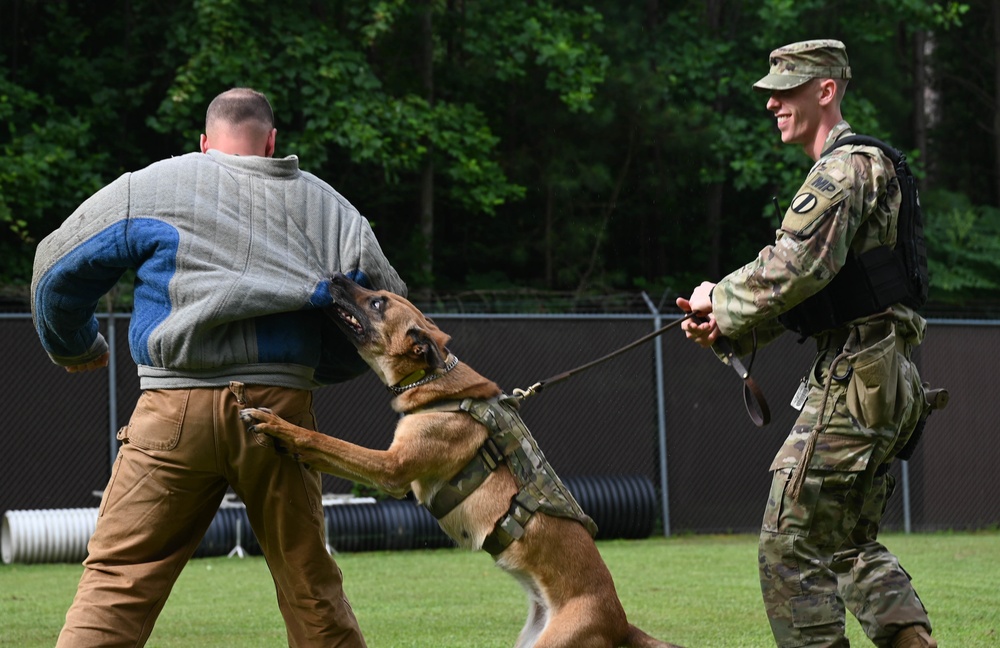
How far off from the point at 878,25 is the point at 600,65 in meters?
5.51

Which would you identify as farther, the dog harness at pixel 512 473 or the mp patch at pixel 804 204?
the dog harness at pixel 512 473

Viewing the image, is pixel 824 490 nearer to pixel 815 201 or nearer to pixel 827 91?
pixel 815 201

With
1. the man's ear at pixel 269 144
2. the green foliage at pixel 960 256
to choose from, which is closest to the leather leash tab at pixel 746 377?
the man's ear at pixel 269 144

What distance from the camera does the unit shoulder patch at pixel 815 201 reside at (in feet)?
12.4

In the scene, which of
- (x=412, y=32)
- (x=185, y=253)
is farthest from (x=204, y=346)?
(x=412, y=32)

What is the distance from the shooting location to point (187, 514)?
384 centimetres

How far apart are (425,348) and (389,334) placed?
0.14 meters

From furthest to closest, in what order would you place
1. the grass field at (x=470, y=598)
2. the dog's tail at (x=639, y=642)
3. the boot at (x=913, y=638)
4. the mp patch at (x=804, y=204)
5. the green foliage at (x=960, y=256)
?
the green foliage at (x=960, y=256), the grass field at (x=470, y=598), the boot at (x=913, y=638), the dog's tail at (x=639, y=642), the mp patch at (x=804, y=204)

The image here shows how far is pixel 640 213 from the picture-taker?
65.3 feet

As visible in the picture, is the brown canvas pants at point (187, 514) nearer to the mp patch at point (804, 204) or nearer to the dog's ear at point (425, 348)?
the dog's ear at point (425, 348)

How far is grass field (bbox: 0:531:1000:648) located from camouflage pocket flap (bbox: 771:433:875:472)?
2218mm

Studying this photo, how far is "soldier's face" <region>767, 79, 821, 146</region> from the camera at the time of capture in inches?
163

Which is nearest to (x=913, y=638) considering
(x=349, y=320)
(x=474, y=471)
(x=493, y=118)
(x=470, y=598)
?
(x=474, y=471)

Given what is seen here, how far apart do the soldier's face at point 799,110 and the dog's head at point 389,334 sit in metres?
1.46
